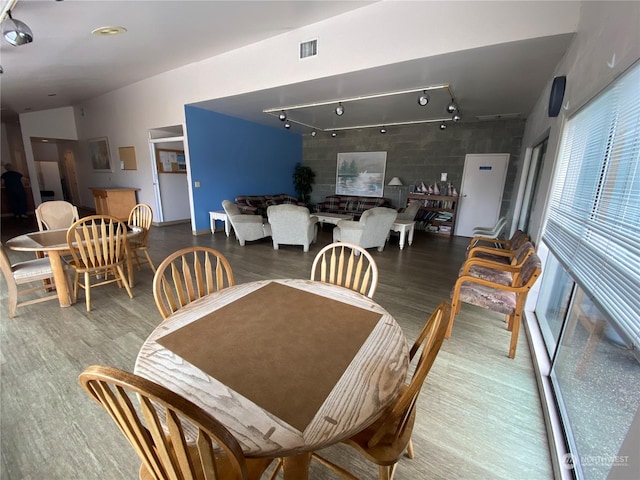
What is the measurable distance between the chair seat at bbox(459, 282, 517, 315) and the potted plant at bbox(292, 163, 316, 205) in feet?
21.5

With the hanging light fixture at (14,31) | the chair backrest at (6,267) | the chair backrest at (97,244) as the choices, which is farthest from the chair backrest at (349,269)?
the hanging light fixture at (14,31)

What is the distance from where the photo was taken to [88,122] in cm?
745

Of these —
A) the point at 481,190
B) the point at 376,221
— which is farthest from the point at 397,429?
the point at 481,190

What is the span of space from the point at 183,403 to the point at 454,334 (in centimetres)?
234

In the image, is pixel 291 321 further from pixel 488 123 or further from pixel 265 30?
pixel 488 123

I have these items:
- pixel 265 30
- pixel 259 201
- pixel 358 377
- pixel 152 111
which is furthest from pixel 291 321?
pixel 152 111

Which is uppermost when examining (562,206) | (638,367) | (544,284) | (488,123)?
(488,123)

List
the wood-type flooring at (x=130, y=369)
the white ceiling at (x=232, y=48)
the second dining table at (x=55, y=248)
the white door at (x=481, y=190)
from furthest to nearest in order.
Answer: the white door at (x=481, y=190), the white ceiling at (x=232, y=48), the second dining table at (x=55, y=248), the wood-type flooring at (x=130, y=369)

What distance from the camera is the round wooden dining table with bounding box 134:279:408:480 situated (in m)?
0.71

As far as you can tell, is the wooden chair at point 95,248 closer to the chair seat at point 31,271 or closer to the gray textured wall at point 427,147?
the chair seat at point 31,271

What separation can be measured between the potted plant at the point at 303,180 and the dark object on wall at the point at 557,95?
6303 mm

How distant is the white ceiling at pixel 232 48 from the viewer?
2.89m

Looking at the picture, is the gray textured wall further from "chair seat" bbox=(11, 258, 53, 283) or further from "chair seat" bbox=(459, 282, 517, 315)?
"chair seat" bbox=(11, 258, 53, 283)

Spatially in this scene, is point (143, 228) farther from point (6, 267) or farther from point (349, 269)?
point (349, 269)
